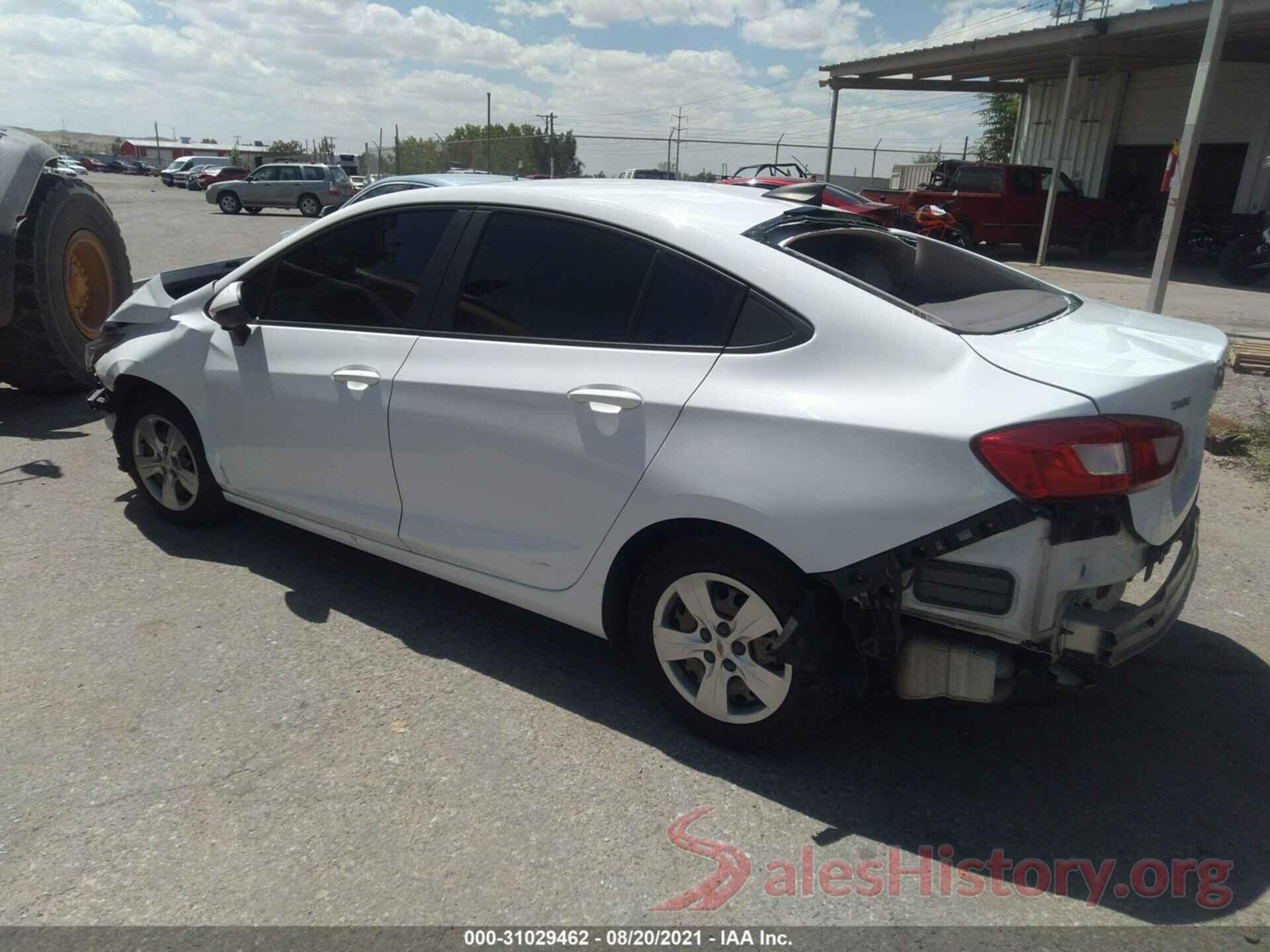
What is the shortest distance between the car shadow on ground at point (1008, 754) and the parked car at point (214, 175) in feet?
146

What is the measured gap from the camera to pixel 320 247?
12.5 feet

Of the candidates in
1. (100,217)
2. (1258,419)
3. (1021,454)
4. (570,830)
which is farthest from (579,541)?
(100,217)

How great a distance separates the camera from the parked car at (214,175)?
1702 inches

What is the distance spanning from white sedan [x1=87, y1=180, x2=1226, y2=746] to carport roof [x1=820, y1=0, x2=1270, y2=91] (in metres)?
15.6

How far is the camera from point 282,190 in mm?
31922

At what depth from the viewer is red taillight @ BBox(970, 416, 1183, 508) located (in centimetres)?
225

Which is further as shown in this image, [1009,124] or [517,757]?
A: [1009,124]

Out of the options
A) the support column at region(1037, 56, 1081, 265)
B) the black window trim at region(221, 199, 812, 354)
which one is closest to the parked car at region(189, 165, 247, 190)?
the support column at region(1037, 56, 1081, 265)

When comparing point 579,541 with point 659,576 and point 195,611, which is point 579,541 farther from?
point 195,611

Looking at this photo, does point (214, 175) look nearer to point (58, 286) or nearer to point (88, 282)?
point (88, 282)

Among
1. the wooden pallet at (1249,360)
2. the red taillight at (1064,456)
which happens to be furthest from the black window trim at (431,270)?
the wooden pallet at (1249,360)

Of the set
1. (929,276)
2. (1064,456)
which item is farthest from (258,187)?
(1064,456)

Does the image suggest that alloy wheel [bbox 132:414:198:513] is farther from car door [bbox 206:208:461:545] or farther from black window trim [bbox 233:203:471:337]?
black window trim [bbox 233:203:471:337]

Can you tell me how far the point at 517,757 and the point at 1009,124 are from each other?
48297mm
